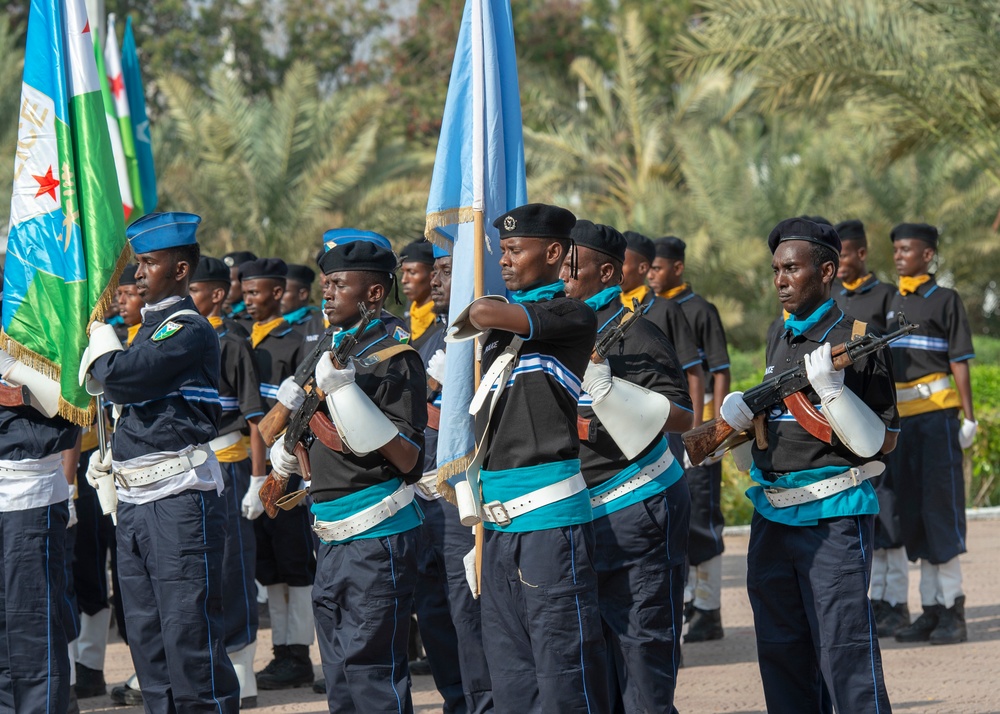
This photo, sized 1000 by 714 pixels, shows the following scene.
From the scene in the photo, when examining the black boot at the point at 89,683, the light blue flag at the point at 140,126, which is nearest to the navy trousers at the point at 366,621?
the black boot at the point at 89,683

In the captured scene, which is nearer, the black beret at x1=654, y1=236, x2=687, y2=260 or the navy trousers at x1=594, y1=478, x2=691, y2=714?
the navy trousers at x1=594, y1=478, x2=691, y2=714

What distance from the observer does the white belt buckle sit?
191 inches

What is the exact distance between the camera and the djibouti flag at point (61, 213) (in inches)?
250

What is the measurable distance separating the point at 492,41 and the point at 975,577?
6594 millimetres

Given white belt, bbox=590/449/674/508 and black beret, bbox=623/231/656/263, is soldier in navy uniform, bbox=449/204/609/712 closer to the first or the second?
white belt, bbox=590/449/674/508

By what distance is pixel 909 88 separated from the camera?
13938 mm

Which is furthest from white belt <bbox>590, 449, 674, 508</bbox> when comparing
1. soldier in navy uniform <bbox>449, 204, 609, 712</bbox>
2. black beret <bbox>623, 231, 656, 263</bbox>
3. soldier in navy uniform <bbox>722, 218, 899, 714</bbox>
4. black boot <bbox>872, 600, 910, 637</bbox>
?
black boot <bbox>872, 600, 910, 637</bbox>

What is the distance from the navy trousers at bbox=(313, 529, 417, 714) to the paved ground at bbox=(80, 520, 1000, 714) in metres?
1.99

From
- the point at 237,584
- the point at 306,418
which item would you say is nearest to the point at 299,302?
the point at 237,584

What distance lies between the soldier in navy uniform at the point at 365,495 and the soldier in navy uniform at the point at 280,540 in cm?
239

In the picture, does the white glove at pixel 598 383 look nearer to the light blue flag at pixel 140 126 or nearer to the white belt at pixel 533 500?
the white belt at pixel 533 500

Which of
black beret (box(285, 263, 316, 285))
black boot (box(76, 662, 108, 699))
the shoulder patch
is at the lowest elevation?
black boot (box(76, 662, 108, 699))

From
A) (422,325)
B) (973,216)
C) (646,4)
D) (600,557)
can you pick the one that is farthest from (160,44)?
(600,557)

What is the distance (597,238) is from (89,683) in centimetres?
430
